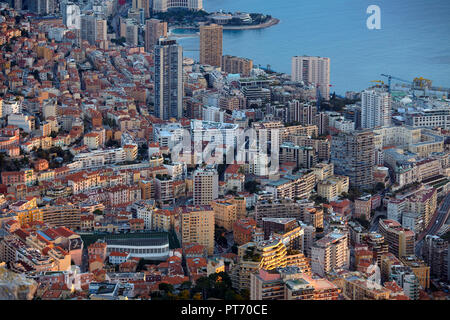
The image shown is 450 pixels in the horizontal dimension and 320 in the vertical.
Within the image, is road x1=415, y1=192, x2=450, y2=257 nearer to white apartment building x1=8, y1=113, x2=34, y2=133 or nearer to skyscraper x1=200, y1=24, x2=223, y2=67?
white apartment building x1=8, y1=113, x2=34, y2=133

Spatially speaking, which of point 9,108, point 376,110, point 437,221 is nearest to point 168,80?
point 9,108

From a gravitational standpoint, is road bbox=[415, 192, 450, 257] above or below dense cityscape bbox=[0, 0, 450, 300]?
below

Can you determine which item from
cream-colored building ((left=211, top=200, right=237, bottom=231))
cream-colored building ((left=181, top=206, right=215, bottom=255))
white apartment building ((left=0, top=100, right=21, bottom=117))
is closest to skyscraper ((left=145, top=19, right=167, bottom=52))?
white apartment building ((left=0, top=100, right=21, bottom=117))

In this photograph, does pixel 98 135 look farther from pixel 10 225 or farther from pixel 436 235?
pixel 436 235

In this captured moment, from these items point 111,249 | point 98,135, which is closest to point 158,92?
point 98,135

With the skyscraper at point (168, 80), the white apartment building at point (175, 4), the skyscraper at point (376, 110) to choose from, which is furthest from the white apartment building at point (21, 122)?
the white apartment building at point (175, 4)
